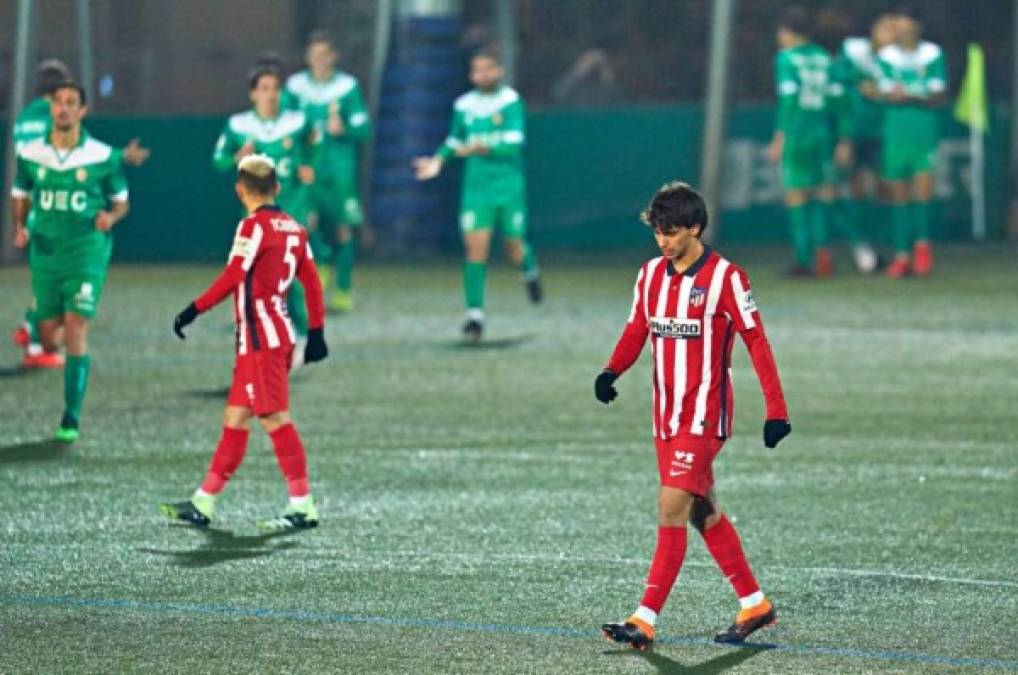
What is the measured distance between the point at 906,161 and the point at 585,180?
468 cm

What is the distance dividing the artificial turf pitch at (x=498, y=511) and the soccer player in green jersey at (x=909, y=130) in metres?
3.63

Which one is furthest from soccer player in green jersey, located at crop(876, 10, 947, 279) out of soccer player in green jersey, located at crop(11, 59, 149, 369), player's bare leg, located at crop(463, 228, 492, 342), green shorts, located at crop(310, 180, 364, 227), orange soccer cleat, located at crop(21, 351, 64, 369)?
orange soccer cleat, located at crop(21, 351, 64, 369)

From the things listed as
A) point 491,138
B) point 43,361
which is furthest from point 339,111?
point 43,361

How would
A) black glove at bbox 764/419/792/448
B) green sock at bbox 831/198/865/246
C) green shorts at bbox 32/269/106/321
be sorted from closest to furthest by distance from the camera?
black glove at bbox 764/419/792/448 → green shorts at bbox 32/269/106/321 → green sock at bbox 831/198/865/246

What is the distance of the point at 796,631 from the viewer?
777cm

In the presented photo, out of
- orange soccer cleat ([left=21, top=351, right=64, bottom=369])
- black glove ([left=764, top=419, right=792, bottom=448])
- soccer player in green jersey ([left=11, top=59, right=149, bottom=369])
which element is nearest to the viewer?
black glove ([left=764, top=419, right=792, bottom=448])

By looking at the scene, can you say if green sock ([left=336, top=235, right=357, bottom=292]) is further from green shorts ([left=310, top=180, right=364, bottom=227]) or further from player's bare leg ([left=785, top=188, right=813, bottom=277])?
player's bare leg ([left=785, top=188, right=813, bottom=277])

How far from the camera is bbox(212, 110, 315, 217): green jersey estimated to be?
15547 mm

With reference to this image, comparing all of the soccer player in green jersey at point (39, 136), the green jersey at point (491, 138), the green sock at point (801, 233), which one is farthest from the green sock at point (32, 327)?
the green sock at point (801, 233)

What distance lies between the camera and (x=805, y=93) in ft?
70.3

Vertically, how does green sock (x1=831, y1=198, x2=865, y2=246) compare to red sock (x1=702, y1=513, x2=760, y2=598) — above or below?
below

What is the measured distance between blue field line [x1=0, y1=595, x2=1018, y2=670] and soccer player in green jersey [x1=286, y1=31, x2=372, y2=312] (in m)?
10.4

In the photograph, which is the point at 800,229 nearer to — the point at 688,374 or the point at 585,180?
the point at 585,180

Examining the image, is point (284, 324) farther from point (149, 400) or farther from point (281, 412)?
point (149, 400)
